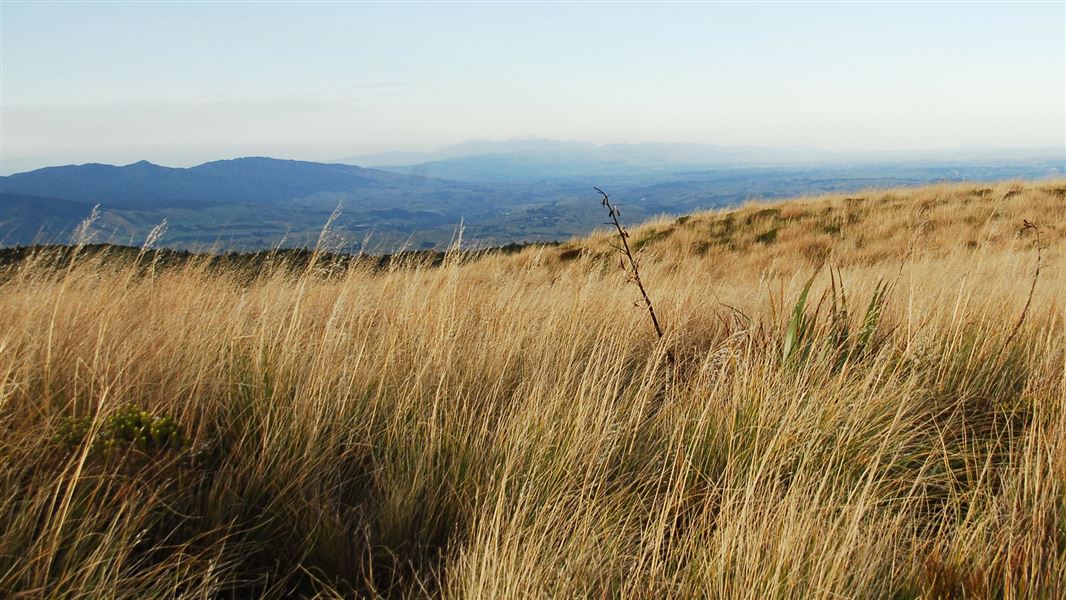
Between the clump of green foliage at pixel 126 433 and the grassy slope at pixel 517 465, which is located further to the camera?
the clump of green foliage at pixel 126 433

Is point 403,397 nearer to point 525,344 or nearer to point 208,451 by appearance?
point 208,451

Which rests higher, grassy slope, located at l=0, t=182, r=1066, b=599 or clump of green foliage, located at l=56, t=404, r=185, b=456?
clump of green foliage, located at l=56, t=404, r=185, b=456

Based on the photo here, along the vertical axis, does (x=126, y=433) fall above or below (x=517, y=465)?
above

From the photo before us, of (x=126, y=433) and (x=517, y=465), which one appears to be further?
(x=517, y=465)

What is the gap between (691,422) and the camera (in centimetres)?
237

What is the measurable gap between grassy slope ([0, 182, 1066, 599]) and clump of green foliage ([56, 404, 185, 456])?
3cm

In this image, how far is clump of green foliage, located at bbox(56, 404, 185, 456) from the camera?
184 centimetres

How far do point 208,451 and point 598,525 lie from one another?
1291mm

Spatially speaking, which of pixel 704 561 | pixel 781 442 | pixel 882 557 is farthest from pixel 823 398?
→ pixel 704 561

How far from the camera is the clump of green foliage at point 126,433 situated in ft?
6.03

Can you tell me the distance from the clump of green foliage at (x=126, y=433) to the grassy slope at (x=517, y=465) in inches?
1.3

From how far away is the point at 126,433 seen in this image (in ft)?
6.32

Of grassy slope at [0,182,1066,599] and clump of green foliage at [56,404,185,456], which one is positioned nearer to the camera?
grassy slope at [0,182,1066,599]

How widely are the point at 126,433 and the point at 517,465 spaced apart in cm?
121
